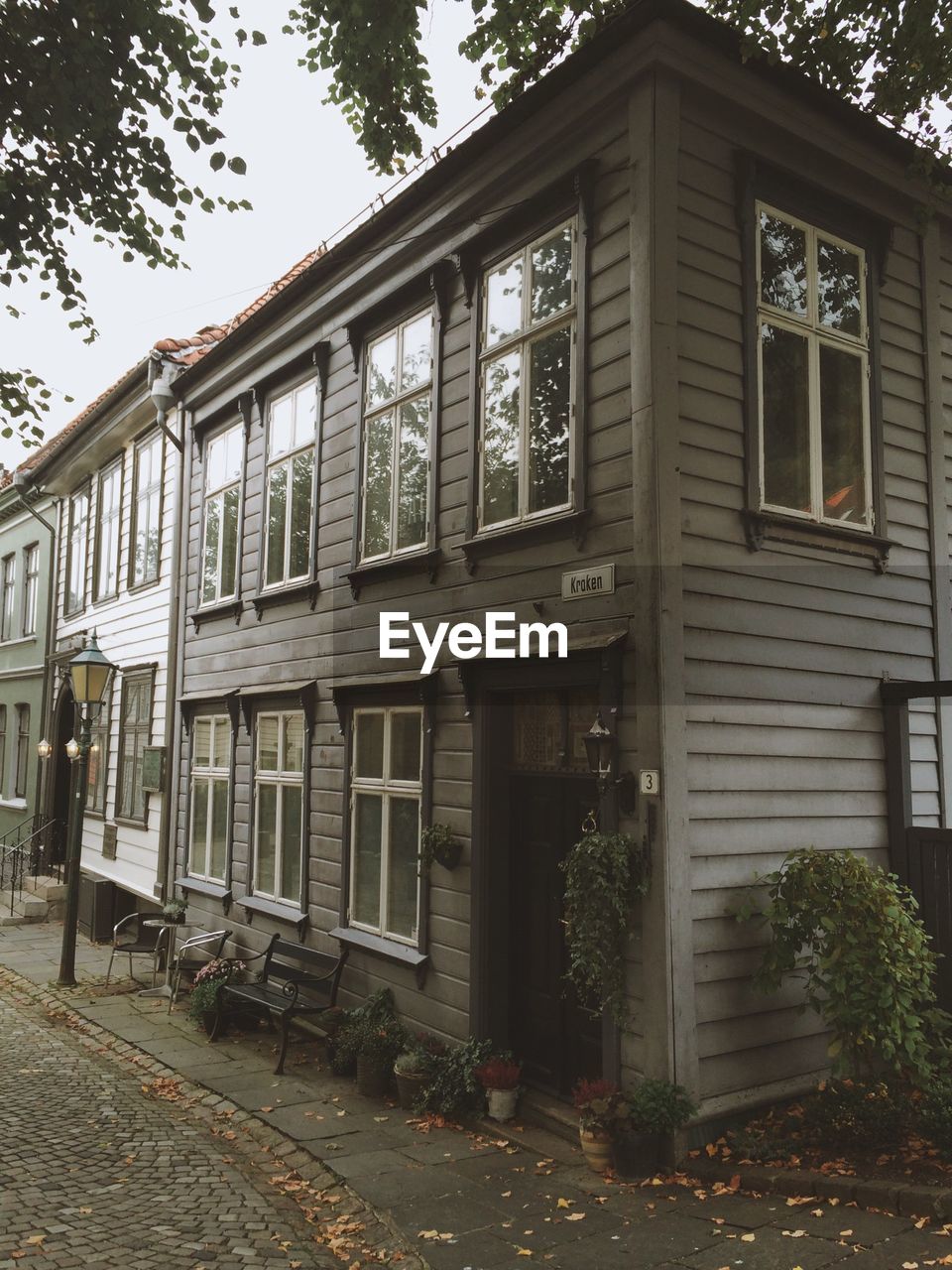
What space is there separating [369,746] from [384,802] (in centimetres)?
59

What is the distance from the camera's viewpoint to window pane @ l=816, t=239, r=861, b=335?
24.4 ft

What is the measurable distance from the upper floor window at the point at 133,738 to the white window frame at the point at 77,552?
366 cm

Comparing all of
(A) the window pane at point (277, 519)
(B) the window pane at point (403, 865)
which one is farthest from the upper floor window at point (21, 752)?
(B) the window pane at point (403, 865)

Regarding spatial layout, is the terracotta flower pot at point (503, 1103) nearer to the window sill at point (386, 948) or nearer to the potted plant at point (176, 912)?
the window sill at point (386, 948)

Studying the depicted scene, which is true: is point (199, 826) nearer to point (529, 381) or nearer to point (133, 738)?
point (133, 738)

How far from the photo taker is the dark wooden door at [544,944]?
277 inches

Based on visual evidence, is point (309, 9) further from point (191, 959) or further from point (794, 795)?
point (191, 959)

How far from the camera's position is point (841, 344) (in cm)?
744

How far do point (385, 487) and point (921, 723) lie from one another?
4.80 m

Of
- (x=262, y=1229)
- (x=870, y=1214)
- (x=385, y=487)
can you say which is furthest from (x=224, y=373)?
(x=870, y=1214)

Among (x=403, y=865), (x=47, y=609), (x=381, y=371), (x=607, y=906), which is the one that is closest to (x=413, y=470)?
(x=381, y=371)

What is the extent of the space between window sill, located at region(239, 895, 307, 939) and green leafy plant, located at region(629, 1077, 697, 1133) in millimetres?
Result: 4886

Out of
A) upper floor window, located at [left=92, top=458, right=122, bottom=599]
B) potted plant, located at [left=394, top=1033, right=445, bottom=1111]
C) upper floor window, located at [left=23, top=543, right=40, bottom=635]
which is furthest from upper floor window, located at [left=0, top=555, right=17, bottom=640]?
potted plant, located at [left=394, top=1033, right=445, bottom=1111]

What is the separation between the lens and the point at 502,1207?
5586mm
